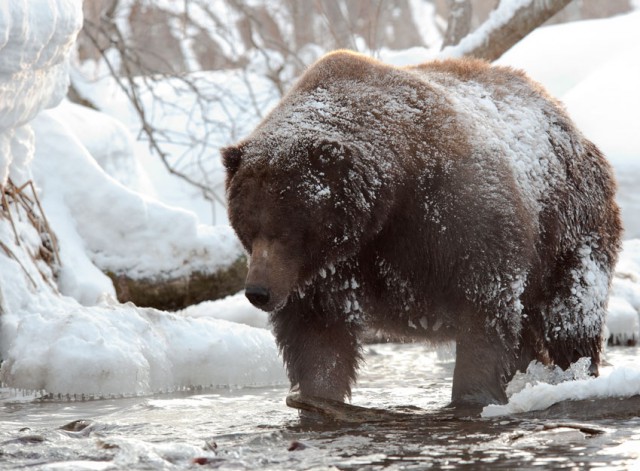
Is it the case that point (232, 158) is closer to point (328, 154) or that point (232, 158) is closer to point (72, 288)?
point (328, 154)

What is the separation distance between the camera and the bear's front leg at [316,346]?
16.2ft

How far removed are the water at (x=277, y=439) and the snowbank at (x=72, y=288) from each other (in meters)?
0.32

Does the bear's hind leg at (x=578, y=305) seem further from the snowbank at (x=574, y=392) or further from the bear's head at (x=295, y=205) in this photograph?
the bear's head at (x=295, y=205)

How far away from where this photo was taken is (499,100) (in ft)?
18.0

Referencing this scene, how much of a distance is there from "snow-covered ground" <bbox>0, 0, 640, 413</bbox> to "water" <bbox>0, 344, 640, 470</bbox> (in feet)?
1.19

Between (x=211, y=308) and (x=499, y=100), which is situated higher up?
(x=499, y=100)

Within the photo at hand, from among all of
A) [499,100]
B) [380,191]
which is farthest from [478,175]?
[499,100]

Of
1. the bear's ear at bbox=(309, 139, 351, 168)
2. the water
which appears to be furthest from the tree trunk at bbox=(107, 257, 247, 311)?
the bear's ear at bbox=(309, 139, 351, 168)

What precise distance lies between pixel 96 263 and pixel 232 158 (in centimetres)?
349

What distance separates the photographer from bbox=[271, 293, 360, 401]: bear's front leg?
4.94m

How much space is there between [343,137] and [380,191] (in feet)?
0.87

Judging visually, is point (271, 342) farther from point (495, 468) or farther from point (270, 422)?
point (495, 468)

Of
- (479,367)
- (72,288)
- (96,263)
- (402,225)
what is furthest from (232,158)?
(96,263)

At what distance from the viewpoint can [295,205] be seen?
14.5 ft
